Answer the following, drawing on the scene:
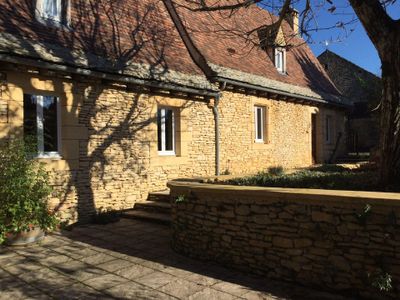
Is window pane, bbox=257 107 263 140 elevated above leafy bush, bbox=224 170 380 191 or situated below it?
above

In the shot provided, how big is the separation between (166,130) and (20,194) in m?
5.09

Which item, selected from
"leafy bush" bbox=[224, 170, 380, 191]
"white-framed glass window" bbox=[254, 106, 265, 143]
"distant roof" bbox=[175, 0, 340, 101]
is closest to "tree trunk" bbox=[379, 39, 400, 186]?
"leafy bush" bbox=[224, 170, 380, 191]

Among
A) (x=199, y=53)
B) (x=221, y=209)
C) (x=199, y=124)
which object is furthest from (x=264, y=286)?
(x=199, y=53)

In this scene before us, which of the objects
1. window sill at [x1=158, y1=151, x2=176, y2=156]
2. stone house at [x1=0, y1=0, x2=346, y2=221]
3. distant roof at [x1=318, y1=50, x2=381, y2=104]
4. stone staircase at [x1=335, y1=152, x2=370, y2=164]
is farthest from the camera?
distant roof at [x1=318, y1=50, x2=381, y2=104]

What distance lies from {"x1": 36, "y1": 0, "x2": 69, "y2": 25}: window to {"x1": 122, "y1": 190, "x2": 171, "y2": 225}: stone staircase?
185 inches

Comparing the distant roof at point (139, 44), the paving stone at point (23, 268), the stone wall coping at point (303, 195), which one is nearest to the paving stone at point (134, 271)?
the paving stone at point (23, 268)

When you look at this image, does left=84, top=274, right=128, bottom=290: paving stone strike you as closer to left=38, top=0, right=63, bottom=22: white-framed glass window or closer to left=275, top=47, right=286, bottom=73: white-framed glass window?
left=38, top=0, right=63, bottom=22: white-framed glass window

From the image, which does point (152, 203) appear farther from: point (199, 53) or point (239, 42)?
point (239, 42)

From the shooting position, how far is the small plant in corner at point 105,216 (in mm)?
8641

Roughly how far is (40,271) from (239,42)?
12.1 meters

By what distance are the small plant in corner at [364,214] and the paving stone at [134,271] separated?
9.29ft

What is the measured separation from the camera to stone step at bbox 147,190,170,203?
31.4 ft

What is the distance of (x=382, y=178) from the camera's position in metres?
6.12

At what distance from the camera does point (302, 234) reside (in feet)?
16.6
